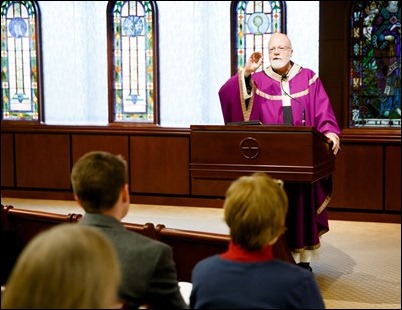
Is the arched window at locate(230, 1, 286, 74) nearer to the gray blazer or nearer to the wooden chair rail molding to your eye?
the wooden chair rail molding

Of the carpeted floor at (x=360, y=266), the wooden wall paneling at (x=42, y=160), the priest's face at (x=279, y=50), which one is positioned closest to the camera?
the carpeted floor at (x=360, y=266)

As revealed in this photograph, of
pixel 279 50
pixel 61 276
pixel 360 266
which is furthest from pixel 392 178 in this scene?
pixel 61 276

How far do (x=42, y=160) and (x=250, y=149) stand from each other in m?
4.91

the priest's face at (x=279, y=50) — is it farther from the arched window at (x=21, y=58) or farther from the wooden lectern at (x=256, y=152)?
the arched window at (x=21, y=58)

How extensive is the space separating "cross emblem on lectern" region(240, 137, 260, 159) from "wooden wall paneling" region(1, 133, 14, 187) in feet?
16.7

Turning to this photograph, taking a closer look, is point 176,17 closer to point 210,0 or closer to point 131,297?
point 210,0

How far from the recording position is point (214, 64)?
27.0 ft

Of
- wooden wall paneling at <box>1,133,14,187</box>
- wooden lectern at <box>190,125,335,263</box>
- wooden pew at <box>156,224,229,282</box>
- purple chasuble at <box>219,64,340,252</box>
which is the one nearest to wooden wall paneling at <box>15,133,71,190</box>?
wooden wall paneling at <box>1,133,14,187</box>

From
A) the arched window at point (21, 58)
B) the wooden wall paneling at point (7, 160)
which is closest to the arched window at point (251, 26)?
the arched window at point (21, 58)

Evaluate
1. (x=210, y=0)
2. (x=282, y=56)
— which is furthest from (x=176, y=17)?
(x=282, y=56)

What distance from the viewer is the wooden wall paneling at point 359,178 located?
290 inches

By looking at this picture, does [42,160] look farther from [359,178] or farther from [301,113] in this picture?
[301,113]

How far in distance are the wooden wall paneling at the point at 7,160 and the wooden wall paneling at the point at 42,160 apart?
0.06m

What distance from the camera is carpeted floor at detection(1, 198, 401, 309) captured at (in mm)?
4719
